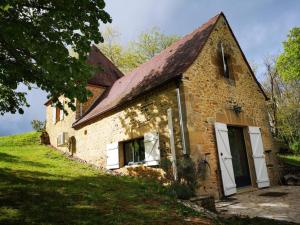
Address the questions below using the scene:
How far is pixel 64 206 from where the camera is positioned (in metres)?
4.94

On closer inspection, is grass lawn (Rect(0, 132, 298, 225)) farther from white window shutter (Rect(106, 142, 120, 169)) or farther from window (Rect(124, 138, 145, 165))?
white window shutter (Rect(106, 142, 120, 169))

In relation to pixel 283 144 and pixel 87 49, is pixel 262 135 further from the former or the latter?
pixel 283 144

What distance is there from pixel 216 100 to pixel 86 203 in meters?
5.80

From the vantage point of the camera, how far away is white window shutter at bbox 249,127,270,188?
943 centimetres

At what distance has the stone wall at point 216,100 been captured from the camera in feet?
26.0

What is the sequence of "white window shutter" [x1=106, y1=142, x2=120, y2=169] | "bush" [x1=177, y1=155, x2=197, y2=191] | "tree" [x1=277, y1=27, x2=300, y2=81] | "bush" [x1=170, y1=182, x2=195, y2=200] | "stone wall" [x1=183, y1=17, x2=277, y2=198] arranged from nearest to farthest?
1. "bush" [x1=170, y1=182, x2=195, y2=200]
2. "bush" [x1=177, y1=155, x2=197, y2=191]
3. "stone wall" [x1=183, y1=17, x2=277, y2=198]
4. "white window shutter" [x1=106, y1=142, x2=120, y2=169]
5. "tree" [x1=277, y1=27, x2=300, y2=81]

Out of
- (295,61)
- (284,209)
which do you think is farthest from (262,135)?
(295,61)

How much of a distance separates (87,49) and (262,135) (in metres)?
8.33

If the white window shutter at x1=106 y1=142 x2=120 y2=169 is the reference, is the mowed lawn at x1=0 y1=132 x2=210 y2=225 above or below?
below

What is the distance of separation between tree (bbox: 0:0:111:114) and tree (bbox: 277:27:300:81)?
19.0 m

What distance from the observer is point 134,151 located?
10180 millimetres

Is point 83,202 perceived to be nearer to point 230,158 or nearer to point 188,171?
point 188,171

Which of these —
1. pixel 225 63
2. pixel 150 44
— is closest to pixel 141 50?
pixel 150 44

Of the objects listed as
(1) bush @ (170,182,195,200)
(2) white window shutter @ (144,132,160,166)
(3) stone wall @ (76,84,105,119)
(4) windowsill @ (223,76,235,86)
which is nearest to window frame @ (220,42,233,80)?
(4) windowsill @ (223,76,235,86)
